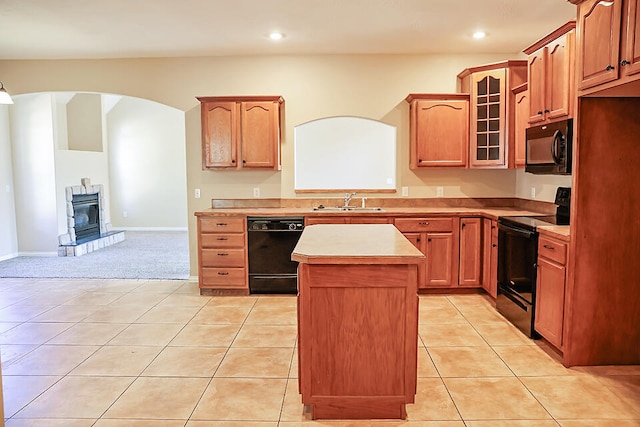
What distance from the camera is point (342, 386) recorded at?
243 centimetres

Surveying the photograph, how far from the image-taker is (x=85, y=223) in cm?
798

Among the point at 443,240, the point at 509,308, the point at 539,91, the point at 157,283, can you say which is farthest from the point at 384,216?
the point at 157,283

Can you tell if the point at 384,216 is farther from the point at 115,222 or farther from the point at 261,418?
the point at 115,222

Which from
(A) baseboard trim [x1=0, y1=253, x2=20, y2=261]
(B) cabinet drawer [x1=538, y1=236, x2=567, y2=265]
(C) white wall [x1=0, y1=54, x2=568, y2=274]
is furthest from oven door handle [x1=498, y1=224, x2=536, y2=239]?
(A) baseboard trim [x1=0, y1=253, x2=20, y2=261]

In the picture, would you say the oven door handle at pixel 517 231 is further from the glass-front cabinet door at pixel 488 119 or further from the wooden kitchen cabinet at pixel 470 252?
the glass-front cabinet door at pixel 488 119

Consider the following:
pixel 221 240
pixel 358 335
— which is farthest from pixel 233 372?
pixel 221 240

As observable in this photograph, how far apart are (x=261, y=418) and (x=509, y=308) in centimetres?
249

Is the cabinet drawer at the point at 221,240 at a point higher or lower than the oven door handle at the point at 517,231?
lower

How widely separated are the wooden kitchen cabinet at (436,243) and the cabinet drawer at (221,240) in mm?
1628

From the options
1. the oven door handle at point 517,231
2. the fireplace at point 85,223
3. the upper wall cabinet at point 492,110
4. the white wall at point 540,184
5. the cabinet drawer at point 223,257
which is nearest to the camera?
the oven door handle at point 517,231

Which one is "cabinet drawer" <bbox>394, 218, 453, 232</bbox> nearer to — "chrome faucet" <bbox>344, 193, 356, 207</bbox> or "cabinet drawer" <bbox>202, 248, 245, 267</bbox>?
"chrome faucet" <bbox>344, 193, 356, 207</bbox>

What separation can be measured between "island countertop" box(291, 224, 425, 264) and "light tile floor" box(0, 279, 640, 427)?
0.86 meters

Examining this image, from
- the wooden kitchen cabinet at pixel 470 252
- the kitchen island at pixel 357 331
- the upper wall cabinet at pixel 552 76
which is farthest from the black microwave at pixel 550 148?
the kitchen island at pixel 357 331

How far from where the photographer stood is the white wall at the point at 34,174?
22.8 ft
